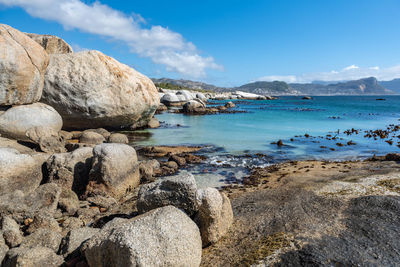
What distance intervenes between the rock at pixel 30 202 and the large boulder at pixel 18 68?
7519 millimetres

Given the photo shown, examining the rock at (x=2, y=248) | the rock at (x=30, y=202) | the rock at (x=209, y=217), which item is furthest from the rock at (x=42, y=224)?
the rock at (x=209, y=217)

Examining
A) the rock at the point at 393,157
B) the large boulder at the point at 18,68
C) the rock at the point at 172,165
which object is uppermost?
the large boulder at the point at 18,68

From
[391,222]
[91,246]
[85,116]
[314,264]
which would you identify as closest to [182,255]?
[91,246]

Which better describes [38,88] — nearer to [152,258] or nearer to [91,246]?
[91,246]

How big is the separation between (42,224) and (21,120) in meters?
10.2

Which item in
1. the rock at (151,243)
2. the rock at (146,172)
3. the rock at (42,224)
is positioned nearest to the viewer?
the rock at (151,243)

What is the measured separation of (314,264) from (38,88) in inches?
662

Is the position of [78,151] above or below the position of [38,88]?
below

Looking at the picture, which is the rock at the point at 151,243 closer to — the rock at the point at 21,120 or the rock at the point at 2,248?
the rock at the point at 2,248

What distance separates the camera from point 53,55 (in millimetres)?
20562

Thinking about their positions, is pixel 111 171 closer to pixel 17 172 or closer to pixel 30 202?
pixel 30 202

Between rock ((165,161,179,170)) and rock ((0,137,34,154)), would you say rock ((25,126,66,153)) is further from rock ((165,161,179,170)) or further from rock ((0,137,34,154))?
rock ((165,161,179,170))

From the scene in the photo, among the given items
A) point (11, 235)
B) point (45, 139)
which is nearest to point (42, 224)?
point (11, 235)

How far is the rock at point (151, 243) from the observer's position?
4.20 metres
